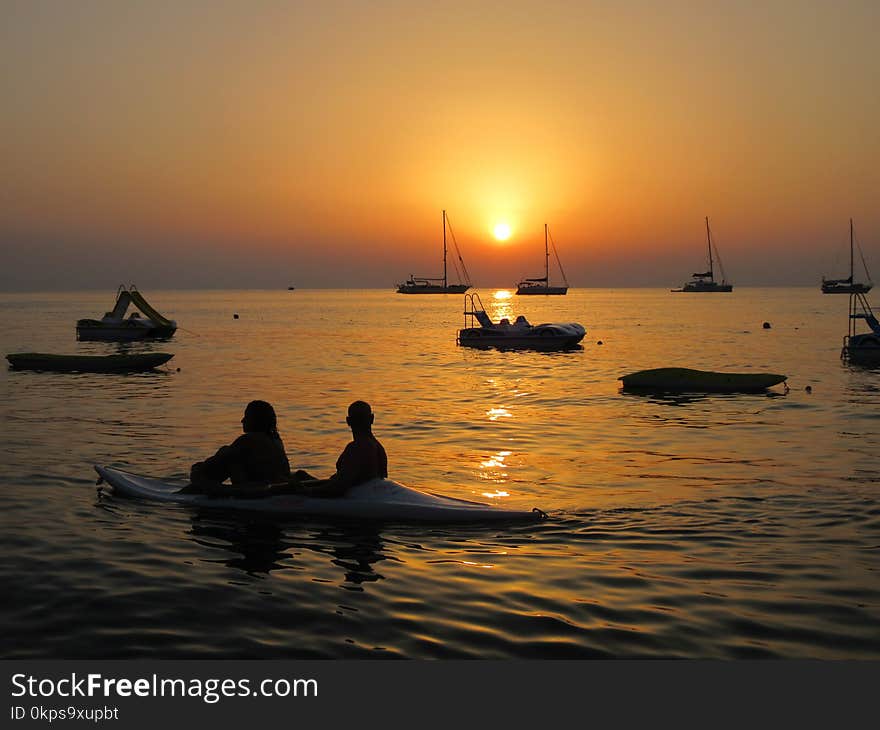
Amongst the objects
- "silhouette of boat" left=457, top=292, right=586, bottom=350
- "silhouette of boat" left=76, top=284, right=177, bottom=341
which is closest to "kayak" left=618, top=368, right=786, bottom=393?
"silhouette of boat" left=457, top=292, right=586, bottom=350

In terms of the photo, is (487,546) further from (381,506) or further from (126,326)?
(126,326)

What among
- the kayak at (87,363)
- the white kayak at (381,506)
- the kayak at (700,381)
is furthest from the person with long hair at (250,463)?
the kayak at (87,363)

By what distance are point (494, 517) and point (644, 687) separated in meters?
6.30

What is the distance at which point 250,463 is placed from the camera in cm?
1410

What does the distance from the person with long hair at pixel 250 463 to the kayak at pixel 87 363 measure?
1283 inches

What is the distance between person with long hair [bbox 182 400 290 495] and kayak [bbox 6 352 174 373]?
3258 cm

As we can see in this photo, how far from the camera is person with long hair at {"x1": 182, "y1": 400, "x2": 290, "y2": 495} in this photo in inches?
542

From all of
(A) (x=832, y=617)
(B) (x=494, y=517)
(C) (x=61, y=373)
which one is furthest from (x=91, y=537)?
(C) (x=61, y=373)

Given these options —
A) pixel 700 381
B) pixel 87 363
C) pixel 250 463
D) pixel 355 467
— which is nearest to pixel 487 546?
pixel 355 467

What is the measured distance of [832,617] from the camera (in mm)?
9438

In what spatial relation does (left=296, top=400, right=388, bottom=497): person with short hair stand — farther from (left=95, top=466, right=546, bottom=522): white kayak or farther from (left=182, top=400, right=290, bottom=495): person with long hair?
(left=182, top=400, right=290, bottom=495): person with long hair

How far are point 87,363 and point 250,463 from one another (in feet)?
112

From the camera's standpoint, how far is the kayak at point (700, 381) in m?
34.2

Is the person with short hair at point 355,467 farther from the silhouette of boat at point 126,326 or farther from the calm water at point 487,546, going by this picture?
the silhouette of boat at point 126,326
